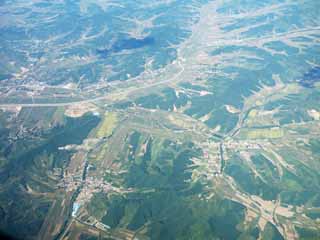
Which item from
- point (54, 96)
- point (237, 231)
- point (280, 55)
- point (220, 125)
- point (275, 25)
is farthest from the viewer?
point (275, 25)

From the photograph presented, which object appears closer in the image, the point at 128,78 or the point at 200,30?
the point at 128,78

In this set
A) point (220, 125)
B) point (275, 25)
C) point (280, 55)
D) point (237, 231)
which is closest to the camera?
point (237, 231)

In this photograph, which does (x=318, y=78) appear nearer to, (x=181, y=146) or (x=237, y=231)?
(x=181, y=146)

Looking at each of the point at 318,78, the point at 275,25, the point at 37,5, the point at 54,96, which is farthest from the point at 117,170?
the point at 37,5

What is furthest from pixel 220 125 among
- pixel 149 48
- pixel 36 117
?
pixel 149 48

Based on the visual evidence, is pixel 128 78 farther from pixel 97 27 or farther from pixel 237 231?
pixel 237 231

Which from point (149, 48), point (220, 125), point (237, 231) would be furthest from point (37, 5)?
point (237, 231)

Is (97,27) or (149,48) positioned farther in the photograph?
(97,27)

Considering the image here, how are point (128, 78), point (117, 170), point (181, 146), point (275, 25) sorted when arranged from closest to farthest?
point (117, 170) < point (181, 146) < point (128, 78) < point (275, 25)

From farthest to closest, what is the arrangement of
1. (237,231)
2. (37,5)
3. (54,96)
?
(37,5) < (54,96) < (237,231)
